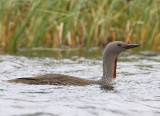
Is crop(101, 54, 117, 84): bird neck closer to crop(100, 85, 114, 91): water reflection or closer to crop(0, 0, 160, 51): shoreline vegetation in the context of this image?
crop(100, 85, 114, 91): water reflection

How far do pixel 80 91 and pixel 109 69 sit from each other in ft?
3.97

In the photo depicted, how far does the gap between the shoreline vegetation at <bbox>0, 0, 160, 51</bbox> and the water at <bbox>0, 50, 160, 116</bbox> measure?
1.10m

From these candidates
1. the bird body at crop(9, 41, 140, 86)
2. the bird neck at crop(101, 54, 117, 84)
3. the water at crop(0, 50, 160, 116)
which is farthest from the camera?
the bird neck at crop(101, 54, 117, 84)

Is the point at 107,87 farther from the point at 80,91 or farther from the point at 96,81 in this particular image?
the point at 80,91

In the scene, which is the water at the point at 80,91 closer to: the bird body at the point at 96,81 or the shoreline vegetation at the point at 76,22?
the bird body at the point at 96,81

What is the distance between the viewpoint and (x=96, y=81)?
24.4ft

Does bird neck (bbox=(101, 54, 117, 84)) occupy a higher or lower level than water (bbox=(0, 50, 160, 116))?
higher

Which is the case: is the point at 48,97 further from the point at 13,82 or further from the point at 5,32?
the point at 5,32

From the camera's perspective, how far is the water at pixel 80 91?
17.2 feet

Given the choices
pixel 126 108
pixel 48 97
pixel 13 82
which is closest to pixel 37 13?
pixel 13 82

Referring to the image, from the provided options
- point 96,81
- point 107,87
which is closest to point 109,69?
point 96,81

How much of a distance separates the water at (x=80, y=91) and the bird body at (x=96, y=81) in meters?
0.15

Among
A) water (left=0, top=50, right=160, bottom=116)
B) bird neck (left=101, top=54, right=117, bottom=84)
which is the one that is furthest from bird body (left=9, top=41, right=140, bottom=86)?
water (left=0, top=50, right=160, bottom=116)

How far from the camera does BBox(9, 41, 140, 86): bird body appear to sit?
23.2 ft
